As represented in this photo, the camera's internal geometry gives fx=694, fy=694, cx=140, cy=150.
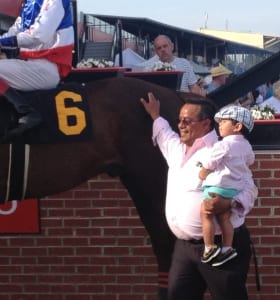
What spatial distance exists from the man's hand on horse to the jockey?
636mm

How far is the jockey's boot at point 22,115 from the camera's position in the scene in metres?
4.48

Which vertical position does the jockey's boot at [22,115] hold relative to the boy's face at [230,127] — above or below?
above

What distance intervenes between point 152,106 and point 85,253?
1.61 meters

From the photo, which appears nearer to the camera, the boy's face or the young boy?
the young boy

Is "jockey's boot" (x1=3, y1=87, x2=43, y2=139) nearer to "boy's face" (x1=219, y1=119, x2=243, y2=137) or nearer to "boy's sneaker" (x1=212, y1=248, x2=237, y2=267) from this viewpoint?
"boy's face" (x1=219, y1=119, x2=243, y2=137)

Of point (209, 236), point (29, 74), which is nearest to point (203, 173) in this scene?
point (209, 236)

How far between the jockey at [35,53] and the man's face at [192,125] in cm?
105

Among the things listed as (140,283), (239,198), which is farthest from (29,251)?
(239,198)

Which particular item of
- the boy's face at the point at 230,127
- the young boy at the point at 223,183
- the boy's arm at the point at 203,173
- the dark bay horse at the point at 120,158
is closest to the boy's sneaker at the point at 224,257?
the young boy at the point at 223,183

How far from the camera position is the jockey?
178 inches

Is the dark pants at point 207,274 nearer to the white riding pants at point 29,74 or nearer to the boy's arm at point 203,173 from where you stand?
the boy's arm at point 203,173

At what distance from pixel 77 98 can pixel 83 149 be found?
35 cm

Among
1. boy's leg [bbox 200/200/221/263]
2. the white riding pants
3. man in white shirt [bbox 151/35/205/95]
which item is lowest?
boy's leg [bbox 200/200/221/263]

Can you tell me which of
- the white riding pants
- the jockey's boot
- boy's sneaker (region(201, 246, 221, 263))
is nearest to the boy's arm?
boy's sneaker (region(201, 246, 221, 263))
